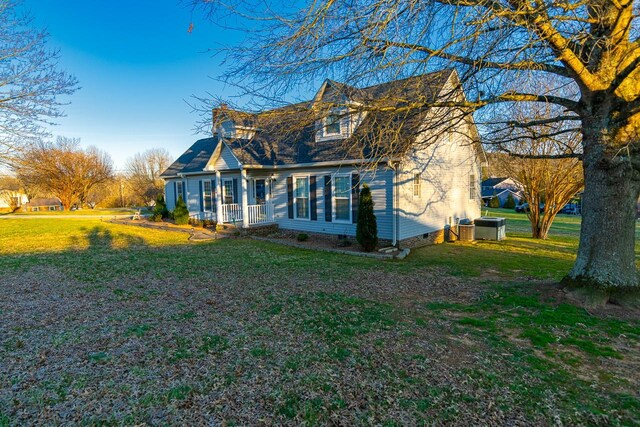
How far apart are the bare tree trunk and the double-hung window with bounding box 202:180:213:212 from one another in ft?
51.7

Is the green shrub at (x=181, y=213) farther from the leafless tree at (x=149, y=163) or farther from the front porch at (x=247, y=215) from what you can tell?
the leafless tree at (x=149, y=163)

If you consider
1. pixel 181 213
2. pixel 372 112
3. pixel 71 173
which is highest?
pixel 71 173

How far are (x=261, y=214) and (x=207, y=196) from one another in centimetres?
449

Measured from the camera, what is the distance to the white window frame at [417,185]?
40.0ft

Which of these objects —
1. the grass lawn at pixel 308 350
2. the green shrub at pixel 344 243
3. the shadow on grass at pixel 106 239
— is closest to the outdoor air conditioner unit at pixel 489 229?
the green shrub at pixel 344 243

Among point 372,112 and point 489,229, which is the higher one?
point 372,112

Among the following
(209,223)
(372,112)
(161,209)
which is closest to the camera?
(372,112)

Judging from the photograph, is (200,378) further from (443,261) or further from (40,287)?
(443,261)

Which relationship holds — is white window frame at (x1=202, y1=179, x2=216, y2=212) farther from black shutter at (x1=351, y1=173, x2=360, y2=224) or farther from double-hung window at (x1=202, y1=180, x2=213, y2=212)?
black shutter at (x1=351, y1=173, x2=360, y2=224)

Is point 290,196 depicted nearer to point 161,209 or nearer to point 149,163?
point 161,209

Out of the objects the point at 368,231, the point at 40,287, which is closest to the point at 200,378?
the point at 40,287

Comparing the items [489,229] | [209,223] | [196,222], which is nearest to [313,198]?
[209,223]

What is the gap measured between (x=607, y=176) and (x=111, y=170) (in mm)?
43926

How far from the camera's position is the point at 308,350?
4145mm
